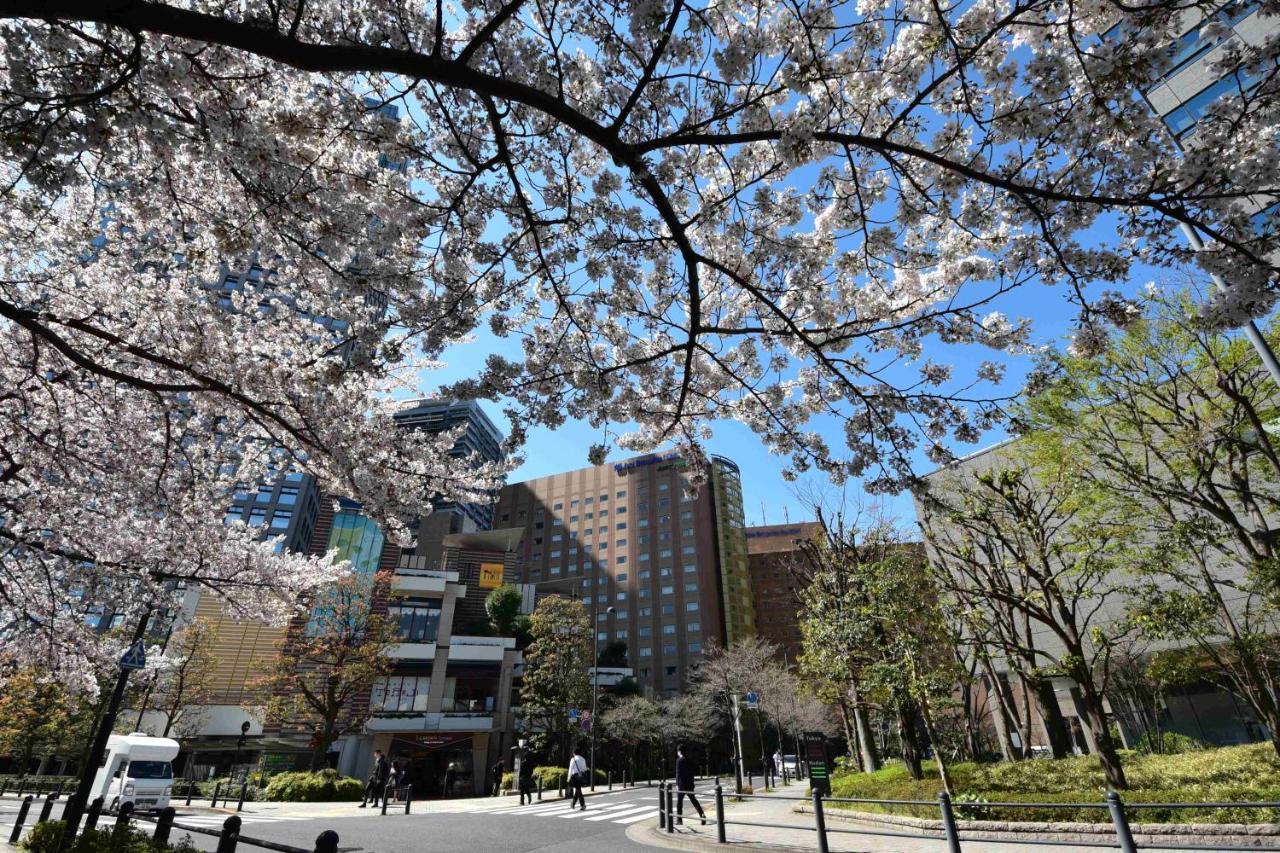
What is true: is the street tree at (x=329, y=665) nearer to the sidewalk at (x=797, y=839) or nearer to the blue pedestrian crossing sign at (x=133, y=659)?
the blue pedestrian crossing sign at (x=133, y=659)

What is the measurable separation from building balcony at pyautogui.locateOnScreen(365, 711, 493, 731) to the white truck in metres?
12.8

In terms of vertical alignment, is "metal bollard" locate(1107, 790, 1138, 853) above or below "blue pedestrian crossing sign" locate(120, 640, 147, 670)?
below

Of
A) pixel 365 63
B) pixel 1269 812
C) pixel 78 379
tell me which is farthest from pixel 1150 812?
pixel 78 379

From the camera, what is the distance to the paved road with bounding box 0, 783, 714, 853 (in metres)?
9.88

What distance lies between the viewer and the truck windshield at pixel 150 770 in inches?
599

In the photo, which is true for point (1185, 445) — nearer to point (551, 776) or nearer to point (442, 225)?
point (442, 225)

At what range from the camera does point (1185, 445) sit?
10.6 metres

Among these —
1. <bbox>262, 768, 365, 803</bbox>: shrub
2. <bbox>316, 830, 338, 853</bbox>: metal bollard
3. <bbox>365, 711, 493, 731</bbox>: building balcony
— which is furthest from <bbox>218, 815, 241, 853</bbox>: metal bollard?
<bbox>365, 711, 493, 731</bbox>: building balcony

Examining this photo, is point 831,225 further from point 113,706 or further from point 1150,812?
point 113,706

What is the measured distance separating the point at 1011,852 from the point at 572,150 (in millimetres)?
10237

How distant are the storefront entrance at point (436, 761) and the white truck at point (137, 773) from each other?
1414cm

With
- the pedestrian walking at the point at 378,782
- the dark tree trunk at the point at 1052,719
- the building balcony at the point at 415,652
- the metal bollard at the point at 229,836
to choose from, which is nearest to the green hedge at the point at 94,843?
the metal bollard at the point at 229,836

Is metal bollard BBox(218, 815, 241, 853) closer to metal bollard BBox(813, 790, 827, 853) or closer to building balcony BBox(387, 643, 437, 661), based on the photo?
metal bollard BBox(813, 790, 827, 853)

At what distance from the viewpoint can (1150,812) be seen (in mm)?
8266
